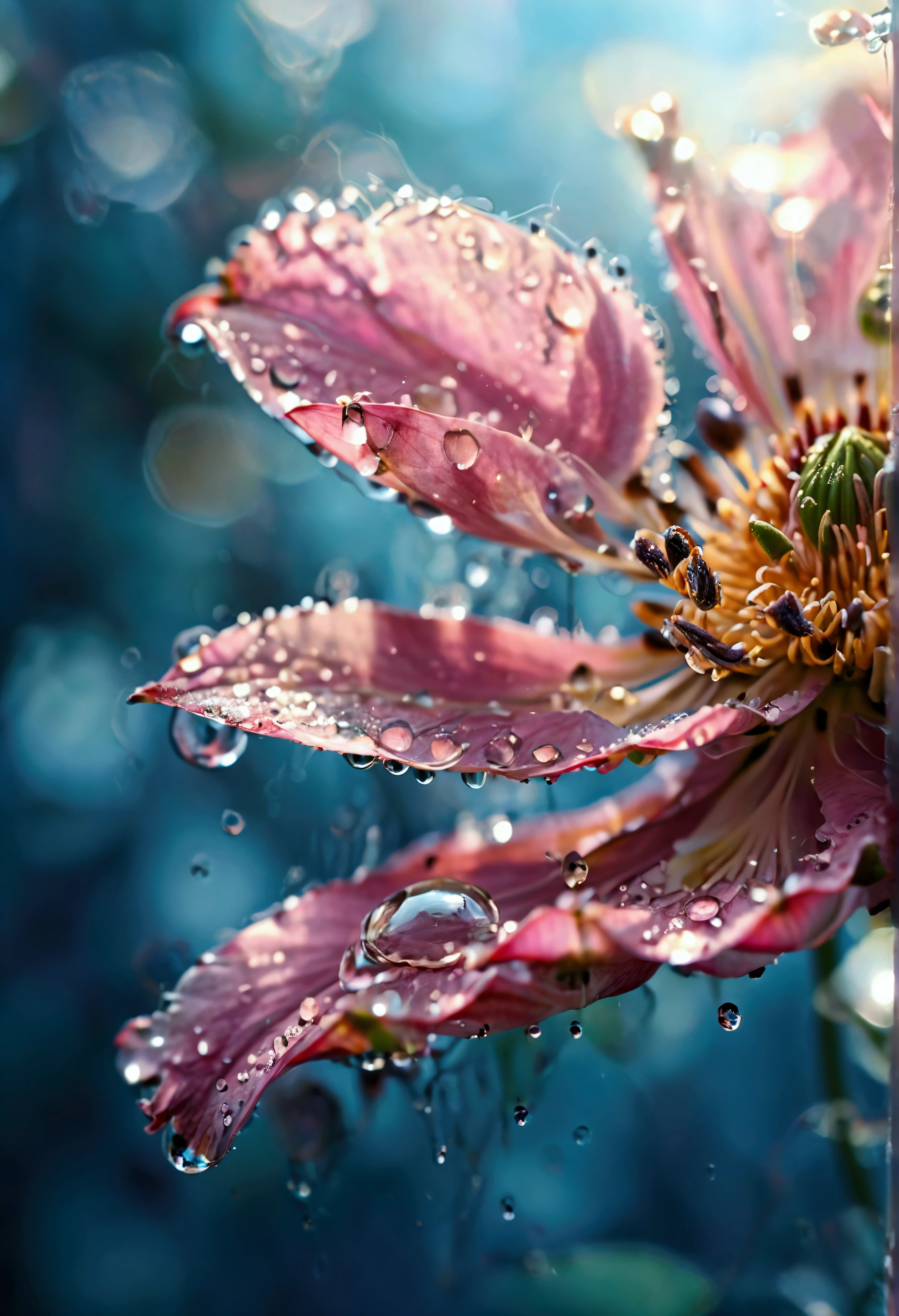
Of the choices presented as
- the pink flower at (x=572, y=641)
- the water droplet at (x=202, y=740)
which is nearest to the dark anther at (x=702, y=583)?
the pink flower at (x=572, y=641)

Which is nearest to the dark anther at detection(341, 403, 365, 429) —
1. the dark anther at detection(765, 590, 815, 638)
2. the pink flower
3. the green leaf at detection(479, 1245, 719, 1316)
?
the pink flower

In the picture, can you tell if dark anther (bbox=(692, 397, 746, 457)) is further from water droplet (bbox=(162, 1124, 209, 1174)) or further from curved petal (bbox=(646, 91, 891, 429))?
water droplet (bbox=(162, 1124, 209, 1174))

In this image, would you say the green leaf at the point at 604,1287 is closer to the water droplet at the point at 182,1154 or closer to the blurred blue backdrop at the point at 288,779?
the blurred blue backdrop at the point at 288,779

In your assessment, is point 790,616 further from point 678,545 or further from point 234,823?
point 234,823

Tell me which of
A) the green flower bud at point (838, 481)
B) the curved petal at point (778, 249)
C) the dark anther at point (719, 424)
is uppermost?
the curved petal at point (778, 249)

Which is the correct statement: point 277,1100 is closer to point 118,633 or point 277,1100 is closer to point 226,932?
point 226,932

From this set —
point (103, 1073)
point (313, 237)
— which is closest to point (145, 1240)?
point (103, 1073)
